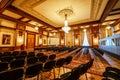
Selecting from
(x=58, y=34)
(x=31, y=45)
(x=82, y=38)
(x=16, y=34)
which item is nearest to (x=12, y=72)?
(x=16, y=34)

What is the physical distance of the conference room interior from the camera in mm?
2658

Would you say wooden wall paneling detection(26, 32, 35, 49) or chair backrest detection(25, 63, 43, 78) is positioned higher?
wooden wall paneling detection(26, 32, 35, 49)

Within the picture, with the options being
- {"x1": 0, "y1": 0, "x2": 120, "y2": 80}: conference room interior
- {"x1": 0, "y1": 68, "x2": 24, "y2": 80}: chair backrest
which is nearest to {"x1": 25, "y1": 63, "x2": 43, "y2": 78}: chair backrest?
{"x1": 0, "y1": 0, "x2": 120, "y2": 80}: conference room interior

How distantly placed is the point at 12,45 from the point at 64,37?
10.3 metres

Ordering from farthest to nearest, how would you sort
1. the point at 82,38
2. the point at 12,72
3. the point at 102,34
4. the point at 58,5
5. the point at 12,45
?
1. the point at 82,38
2. the point at 102,34
3. the point at 12,45
4. the point at 58,5
5. the point at 12,72

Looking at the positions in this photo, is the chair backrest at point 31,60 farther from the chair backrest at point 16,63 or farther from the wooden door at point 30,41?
the wooden door at point 30,41

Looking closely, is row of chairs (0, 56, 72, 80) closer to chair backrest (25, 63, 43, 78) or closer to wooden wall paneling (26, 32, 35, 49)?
chair backrest (25, 63, 43, 78)

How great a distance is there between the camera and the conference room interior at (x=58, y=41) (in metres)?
2.66

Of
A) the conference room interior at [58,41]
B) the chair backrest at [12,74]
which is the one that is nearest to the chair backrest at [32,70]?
the conference room interior at [58,41]

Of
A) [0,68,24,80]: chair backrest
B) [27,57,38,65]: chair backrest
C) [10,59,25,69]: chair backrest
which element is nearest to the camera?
[0,68,24,80]: chair backrest

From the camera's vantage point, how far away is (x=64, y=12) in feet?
26.5

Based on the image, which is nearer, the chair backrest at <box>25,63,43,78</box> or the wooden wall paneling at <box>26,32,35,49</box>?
the chair backrest at <box>25,63,43,78</box>

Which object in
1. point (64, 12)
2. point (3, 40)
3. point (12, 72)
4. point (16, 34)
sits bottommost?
point (12, 72)

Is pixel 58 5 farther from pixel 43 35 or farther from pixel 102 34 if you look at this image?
pixel 102 34
